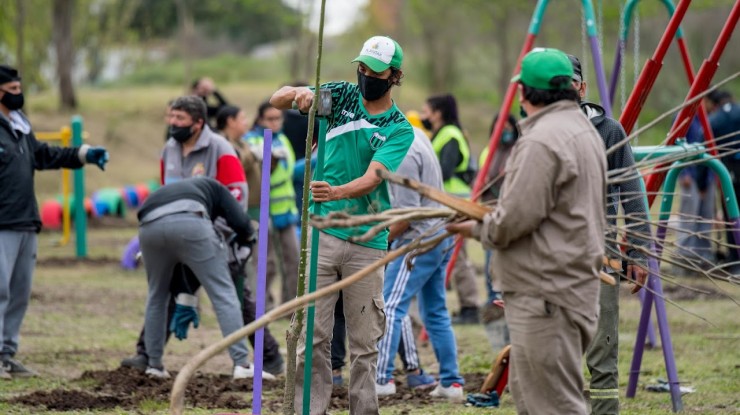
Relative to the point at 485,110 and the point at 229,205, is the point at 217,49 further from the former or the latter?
the point at 229,205

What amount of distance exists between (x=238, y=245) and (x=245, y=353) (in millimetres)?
804

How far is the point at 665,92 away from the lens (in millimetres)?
36719

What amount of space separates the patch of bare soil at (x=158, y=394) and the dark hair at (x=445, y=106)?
9.04 feet

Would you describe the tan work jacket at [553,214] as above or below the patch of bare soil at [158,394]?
above

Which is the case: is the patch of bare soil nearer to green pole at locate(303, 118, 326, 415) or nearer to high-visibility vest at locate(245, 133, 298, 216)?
green pole at locate(303, 118, 326, 415)

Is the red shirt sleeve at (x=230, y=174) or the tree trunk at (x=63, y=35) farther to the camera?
the tree trunk at (x=63, y=35)

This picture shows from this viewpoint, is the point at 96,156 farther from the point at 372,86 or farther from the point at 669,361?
the point at 669,361

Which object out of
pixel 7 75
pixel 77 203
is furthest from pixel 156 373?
pixel 77 203

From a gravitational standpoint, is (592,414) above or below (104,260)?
above

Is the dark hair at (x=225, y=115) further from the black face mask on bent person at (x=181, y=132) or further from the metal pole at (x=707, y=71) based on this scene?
the metal pole at (x=707, y=71)

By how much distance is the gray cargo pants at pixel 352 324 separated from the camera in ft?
20.2

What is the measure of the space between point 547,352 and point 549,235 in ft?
1.64

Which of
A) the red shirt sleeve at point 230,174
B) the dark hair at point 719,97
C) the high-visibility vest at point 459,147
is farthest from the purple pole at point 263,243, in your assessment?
the dark hair at point 719,97

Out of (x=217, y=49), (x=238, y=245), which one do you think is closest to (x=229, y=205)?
(x=238, y=245)
